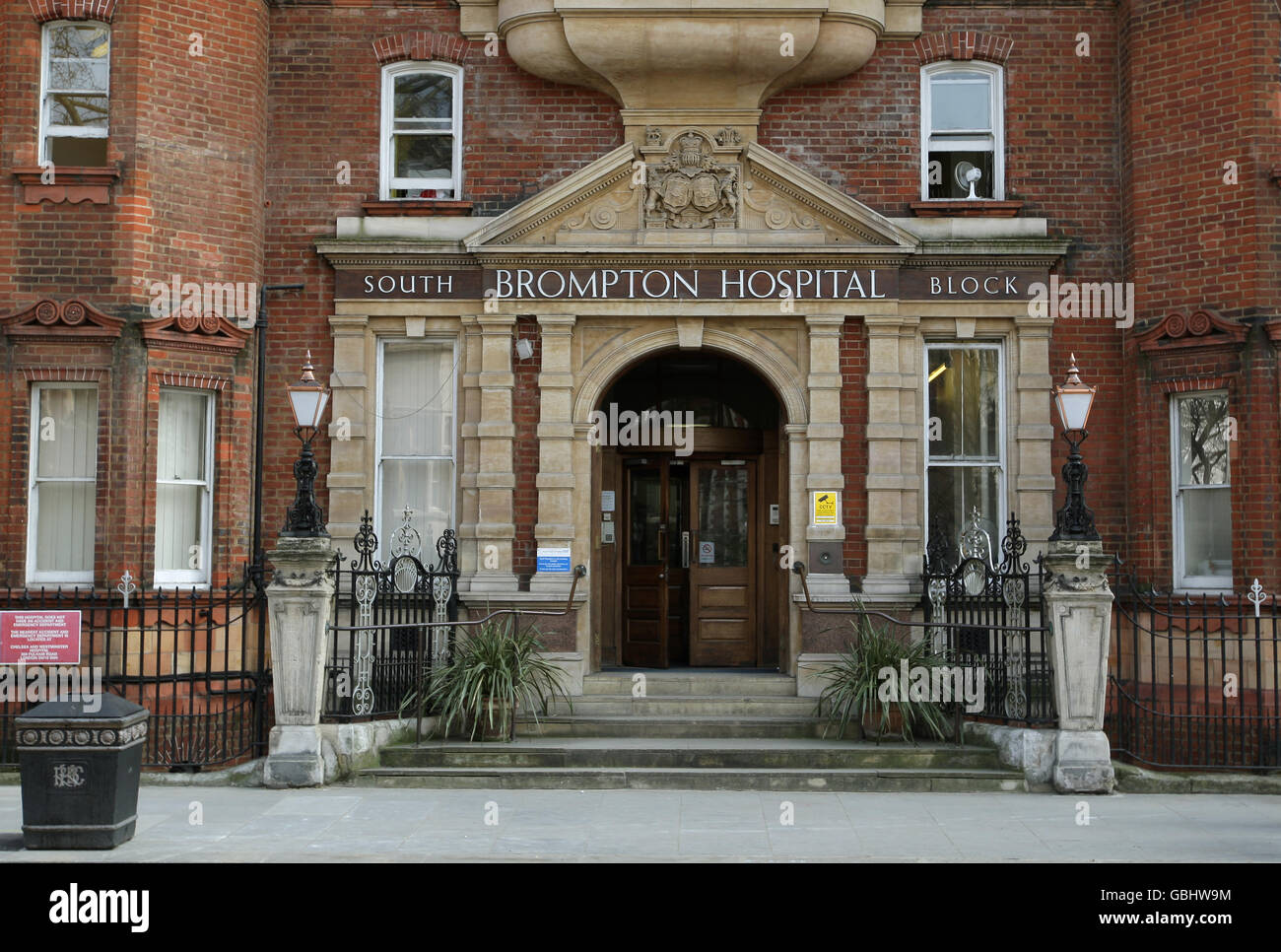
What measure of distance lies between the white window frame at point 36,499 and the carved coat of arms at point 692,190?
601cm

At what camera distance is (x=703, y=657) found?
1647cm

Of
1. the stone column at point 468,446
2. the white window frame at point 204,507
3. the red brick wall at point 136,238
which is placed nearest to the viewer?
the red brick wall at point 136,238

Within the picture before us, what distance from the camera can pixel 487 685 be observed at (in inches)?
523

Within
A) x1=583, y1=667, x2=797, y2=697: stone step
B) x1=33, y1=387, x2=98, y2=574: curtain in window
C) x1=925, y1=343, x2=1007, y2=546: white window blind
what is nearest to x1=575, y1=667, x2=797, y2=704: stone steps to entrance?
x1=583, y1=667, x2=797, y2=697: stone step

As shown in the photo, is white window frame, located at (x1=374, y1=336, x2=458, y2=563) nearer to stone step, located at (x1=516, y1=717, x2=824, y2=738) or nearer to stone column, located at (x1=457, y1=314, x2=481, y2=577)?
stone column, located at (x1=457, y1=314, x2=481, y2=577)

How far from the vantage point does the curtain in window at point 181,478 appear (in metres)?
14.3

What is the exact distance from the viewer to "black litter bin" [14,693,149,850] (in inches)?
382

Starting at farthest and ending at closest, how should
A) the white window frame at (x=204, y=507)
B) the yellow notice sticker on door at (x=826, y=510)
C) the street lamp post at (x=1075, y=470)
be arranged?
the yellow notice sticker on door at (x=826, y=510)
the white window frame at (x=204, y=507)
the street lamp post at (x=1075, y=470)

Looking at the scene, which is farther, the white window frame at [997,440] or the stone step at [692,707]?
the white window frame at [997,440]

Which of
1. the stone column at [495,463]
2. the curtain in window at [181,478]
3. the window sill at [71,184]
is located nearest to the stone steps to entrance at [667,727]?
the stone column at [495,463]

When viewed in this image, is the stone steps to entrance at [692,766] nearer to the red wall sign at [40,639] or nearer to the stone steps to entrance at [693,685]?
the stone steps to entrance at [693,685]

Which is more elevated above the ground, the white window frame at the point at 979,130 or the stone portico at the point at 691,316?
the white window frame at the point at 979,130

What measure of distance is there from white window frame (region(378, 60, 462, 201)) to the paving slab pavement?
21.8 ft

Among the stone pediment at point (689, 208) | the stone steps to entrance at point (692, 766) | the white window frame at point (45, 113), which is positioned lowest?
the stone steps to entrance at point (692, 766)
